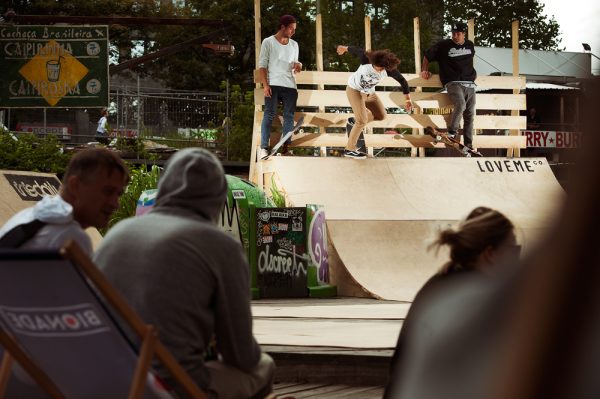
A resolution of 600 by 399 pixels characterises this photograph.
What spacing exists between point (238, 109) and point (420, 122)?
934cm

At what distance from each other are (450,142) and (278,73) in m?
3.57

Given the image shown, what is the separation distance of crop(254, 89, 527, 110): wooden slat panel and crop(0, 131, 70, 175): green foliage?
13.0ft

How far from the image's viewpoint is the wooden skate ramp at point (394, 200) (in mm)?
11406

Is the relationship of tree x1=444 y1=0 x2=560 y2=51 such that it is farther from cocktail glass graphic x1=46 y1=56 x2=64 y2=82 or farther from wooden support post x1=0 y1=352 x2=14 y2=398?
wooden support post x1=0 y1=352 x2=14 y2=398

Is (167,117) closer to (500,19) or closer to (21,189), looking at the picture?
(21,189)

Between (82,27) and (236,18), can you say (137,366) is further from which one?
(236,18)

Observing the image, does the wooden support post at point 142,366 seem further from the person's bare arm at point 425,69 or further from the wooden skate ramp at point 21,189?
the person's bare arm at point 425,69

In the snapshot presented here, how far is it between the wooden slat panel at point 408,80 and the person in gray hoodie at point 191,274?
464 inches

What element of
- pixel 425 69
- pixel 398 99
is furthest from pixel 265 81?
pixel 425 69

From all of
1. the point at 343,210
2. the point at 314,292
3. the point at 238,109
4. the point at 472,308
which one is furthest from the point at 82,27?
the point at 472,308

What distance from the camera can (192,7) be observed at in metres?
49.2

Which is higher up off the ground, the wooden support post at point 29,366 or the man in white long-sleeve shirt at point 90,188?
the man in white long-sleeve shirt at point 90,188

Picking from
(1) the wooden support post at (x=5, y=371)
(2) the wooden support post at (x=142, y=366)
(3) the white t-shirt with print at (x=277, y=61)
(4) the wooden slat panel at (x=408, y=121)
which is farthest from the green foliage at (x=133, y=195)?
(2) the wooden support post at (x=142, y=366)

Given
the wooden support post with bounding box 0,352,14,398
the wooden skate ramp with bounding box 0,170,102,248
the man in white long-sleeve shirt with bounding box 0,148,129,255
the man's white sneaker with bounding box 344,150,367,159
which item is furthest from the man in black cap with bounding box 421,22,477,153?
the wooden support post with bounding box 0,352,14,398
